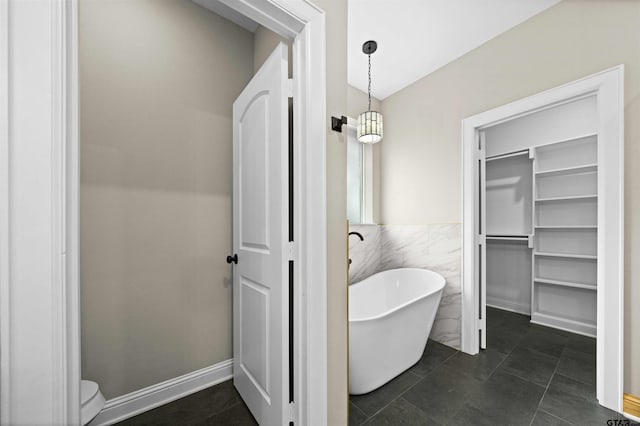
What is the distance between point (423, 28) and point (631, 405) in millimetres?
2850

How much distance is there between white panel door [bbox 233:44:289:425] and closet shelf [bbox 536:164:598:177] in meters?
3.15

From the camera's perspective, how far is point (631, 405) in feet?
4.70

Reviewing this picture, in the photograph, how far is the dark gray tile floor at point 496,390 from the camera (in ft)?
4.80

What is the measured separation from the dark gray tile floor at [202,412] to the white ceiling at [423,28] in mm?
2839

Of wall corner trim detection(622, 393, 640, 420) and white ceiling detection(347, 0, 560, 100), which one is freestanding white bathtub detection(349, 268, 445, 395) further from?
white ceiling detection(347, 0, 560, 100)

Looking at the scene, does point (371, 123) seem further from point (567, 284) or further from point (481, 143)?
point (567, 284)

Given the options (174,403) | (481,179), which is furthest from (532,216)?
(174,403)

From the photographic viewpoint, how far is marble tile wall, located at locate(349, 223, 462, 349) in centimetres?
232

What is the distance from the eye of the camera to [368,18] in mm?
1928

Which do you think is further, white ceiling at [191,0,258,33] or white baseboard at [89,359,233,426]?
white ceiling at [191,0,258,33]

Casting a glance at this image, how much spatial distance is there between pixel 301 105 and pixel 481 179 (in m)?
2.03

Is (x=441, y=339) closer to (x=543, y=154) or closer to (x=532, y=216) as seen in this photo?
(x=532, y=216)

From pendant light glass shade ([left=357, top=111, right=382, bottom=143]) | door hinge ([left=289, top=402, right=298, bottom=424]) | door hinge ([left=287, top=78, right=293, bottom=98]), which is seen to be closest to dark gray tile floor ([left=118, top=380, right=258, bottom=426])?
door hinge ([left=289, top=402, right=298, bottom=424])

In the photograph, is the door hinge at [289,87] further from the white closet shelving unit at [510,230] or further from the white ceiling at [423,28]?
the white closet shelving unit at [510,230]
